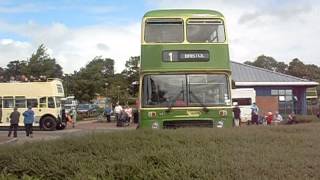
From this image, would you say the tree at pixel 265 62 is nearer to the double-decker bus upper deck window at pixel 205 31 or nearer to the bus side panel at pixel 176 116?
the double-decker bus upper deck window at pixel 205 31

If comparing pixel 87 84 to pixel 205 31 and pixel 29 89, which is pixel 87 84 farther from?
pixel 205 31

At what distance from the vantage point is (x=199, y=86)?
14.6 meters

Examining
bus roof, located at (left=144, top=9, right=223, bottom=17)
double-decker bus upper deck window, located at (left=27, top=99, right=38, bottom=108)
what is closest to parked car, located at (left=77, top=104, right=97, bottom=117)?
double-decker bus upper deck window, located at (left=27, top=99, right=38, bottom=108)

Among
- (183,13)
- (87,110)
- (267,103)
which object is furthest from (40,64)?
(183,13)

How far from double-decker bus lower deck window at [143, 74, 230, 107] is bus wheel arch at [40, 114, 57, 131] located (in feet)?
67.8

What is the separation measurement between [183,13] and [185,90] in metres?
2.33

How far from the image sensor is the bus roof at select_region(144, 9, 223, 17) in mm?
15414

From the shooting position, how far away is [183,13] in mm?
15453

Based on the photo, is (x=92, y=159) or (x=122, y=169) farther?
(x=92, y=159)

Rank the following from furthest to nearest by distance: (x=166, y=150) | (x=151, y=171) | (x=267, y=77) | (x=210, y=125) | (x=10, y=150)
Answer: (x=267, y=77) < (x=210, y=125) < (x=10, y=150) < (x=166, y=150) < (x=151, y=171)

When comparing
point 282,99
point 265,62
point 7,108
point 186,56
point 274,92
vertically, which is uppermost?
point 265,62

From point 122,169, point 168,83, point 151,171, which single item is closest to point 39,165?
point 122,169

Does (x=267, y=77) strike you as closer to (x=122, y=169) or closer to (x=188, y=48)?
(x=188, y=48)

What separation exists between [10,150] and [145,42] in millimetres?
6454
